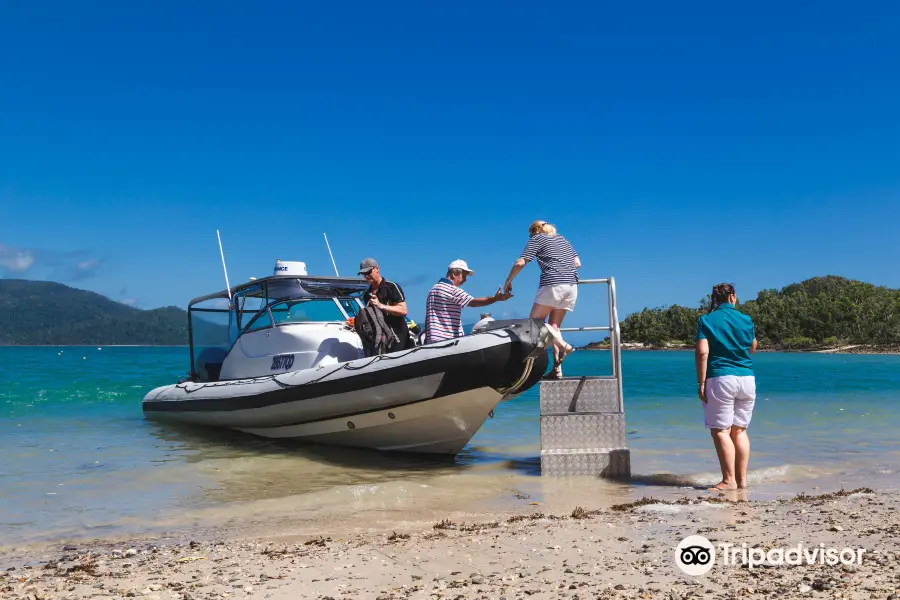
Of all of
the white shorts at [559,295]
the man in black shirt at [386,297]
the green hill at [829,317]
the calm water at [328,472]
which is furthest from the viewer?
the green hill at [829,317]

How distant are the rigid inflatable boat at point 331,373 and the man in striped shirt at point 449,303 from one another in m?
0.29

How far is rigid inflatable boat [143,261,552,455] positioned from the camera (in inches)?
300

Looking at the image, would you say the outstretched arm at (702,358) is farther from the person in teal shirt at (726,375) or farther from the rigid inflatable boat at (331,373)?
the rigid inflatable boat at (331,373)

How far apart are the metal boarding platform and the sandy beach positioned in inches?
68.8

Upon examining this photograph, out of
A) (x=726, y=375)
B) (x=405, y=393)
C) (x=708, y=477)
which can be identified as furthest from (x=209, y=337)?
(x=726, y=375)

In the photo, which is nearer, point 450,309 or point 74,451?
point 450,309

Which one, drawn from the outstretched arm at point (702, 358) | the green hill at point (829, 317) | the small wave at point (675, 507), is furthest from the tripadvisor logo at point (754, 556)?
the green hill at point (829, 317)

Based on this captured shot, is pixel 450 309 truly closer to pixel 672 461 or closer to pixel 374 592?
pixel 672 461

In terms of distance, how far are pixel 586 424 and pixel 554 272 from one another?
60.5 inches

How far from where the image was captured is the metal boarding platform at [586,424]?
737 centimetres

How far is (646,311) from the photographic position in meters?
139

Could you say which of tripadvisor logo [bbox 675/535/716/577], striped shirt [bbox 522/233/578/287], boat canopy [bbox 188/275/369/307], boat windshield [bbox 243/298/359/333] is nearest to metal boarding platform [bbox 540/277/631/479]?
striped shirt [bbox 522/233/578/287]

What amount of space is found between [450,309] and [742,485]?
3.29 meters

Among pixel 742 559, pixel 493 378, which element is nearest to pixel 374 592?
pixel 742 559
